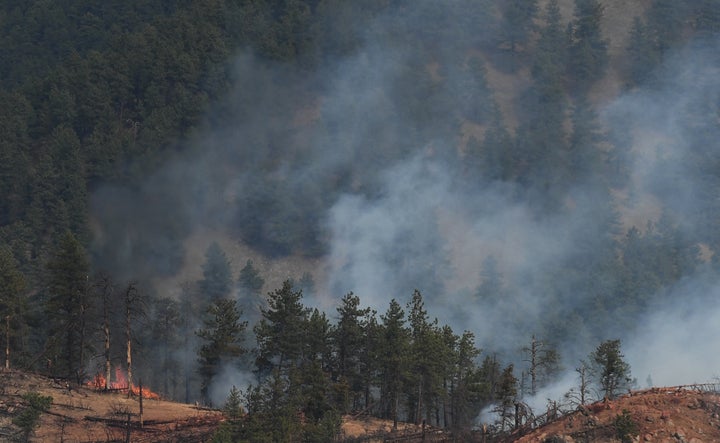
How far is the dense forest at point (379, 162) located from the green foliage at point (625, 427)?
4411 centimetres

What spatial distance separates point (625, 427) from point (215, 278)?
75693 millimetres

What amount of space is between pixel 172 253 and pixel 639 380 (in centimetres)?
5465

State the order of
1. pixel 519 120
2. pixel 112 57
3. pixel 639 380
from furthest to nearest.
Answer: pixel 519 120 < pixel 112 57 < pixel 639 380

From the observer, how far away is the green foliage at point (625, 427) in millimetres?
45438

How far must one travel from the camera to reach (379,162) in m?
136

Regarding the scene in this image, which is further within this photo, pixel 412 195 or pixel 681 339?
pixel 412 195

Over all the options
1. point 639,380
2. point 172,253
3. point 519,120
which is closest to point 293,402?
point 639,380

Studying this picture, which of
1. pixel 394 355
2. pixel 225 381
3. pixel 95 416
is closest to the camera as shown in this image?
pixel 95 416

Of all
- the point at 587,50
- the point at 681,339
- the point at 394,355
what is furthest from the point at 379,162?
the point at 394,355

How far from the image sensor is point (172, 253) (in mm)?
120750

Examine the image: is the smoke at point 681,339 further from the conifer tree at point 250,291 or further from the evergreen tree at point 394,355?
the conifer tree at point 250,291

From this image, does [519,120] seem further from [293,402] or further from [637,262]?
[293,402]

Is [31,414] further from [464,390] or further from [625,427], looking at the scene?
[625,427]

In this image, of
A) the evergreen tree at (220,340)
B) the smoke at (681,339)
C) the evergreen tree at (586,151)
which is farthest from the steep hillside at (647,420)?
the evergreen tree at (586,151)
